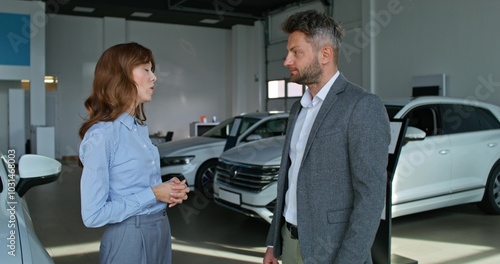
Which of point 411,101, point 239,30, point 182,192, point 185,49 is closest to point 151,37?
point 185,49

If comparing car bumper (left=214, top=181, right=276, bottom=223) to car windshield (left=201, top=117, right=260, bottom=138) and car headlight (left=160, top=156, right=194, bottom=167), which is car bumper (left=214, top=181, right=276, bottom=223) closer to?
car headlight (left=160, top=156, right=194, bottom=167)

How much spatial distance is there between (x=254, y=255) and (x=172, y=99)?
39.5 feet

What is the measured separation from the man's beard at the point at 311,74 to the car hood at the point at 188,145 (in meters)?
5.49

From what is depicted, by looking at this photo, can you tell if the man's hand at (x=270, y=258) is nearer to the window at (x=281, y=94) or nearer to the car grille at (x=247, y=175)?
the car grille at (x=247, y=175)

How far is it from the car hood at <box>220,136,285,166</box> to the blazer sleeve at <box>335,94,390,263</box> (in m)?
3.36

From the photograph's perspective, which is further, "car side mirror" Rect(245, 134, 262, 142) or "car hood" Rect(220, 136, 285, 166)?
"car side mirror" Rect(245, 134, 262, 142)

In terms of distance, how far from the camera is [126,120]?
1593 millimetres

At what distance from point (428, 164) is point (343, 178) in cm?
397

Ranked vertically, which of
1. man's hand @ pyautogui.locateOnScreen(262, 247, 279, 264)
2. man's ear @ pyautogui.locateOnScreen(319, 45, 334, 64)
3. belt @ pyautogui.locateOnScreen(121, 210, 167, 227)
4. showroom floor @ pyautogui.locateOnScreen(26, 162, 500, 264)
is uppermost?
man's ear @ pyautogui.locateOnScreen(319, 45, 334, 64)

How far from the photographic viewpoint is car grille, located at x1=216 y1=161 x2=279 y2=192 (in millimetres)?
4852

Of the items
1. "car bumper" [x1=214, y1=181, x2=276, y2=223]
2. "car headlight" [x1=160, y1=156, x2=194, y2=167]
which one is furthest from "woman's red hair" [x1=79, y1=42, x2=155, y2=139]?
"car headlight" [x1=160, y1=156, x2=194, y2=167]

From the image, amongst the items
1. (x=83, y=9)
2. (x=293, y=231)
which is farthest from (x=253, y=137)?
(x=83, y=9)

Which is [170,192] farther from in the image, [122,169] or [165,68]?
[165,68]

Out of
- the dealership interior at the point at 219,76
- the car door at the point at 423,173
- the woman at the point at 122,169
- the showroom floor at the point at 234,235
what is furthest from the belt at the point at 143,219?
the car door at the point at 423,173
